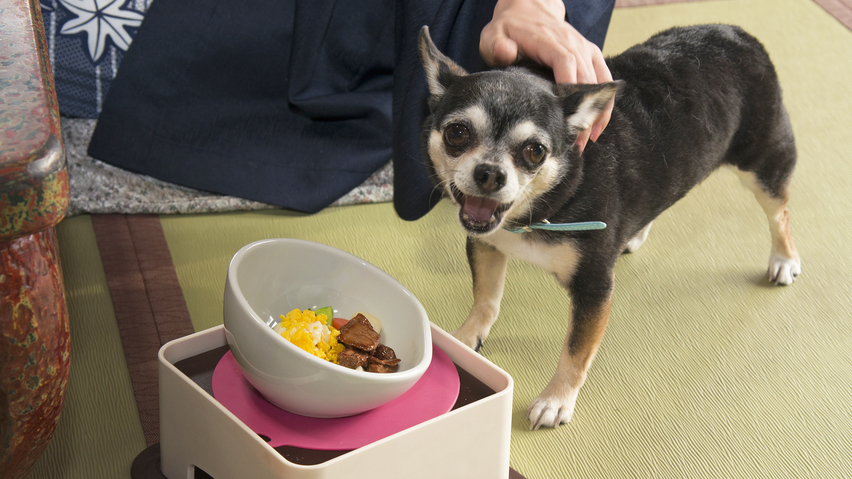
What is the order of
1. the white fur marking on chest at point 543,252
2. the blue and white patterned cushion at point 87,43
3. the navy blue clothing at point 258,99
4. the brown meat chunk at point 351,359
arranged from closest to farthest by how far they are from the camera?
the brown meat chunk at point 351,359 → the white fur marking on chest at point 543,252 → the navy blue clothing at point 258,99 → the blue and white patterned cushion at point 87,43

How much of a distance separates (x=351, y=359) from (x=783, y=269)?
1.26 meters

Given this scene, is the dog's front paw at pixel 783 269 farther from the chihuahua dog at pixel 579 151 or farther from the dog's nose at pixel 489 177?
the dog's nose at pixel 489 177

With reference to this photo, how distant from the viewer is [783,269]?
1740 millimetres

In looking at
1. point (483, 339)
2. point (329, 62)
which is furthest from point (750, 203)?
point (329, 62)

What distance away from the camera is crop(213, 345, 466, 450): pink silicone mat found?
3.26 ft

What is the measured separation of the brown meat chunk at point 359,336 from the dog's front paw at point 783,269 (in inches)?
46.7

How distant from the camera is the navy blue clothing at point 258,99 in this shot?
199 centimetres

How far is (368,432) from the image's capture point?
3.31 ft

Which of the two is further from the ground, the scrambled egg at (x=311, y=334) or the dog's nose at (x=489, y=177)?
the dog's nose at (x=489, y=177)

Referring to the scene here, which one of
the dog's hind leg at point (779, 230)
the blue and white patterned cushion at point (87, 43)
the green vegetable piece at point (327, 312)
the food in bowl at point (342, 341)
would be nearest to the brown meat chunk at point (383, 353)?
the food in bowl at point (342, 341)

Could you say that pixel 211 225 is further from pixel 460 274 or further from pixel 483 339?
pixel 483 339

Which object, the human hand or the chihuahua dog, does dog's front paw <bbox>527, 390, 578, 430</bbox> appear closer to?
the chihuahua dog

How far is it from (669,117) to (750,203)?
3.01ft

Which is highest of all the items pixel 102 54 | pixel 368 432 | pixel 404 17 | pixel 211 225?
pixel 404 17
